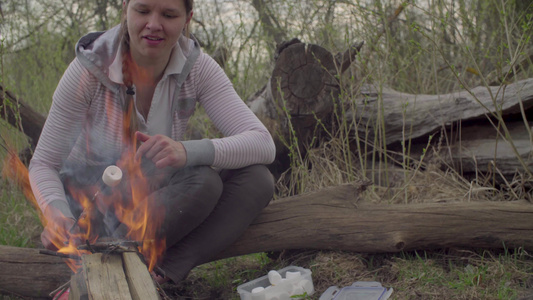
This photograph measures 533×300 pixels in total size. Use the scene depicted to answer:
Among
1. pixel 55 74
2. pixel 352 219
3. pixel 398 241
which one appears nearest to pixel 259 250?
pixel 352 219

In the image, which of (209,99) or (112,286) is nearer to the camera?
(112,286)

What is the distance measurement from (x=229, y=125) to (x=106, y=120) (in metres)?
0.62

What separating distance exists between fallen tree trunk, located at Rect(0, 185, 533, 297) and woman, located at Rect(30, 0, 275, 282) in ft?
0.52

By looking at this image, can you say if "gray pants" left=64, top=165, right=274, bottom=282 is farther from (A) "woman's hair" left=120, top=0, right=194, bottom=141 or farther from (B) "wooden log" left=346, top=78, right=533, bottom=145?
(B) "wooden log" left=346, top=78, right=533, bottom=145

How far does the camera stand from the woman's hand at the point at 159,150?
233 centimetres

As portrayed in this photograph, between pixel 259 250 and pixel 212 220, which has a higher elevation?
pixel 212 220

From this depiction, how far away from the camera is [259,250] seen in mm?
2857

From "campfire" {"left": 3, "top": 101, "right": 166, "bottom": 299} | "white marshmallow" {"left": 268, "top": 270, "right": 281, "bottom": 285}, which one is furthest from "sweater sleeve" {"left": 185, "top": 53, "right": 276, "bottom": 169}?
"white marshmallow" {"left": 268, "top": 270, "right": 281, "bottom": 285}

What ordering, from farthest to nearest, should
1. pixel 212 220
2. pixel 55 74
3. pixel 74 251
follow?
pixel 55 74
pixel 212 220
pixel 74 251

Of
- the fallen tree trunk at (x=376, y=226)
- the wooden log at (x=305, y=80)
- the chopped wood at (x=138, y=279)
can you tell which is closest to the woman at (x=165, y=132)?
the fallen tree trunk at (x=376, y=226)

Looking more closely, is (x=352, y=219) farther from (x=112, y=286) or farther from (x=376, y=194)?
(x=112, y=286)

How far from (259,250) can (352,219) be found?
0.52 m

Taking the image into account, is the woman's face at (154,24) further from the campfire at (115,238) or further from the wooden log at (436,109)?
the wooden log at (436,109)

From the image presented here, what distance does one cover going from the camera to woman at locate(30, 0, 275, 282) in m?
2.51
